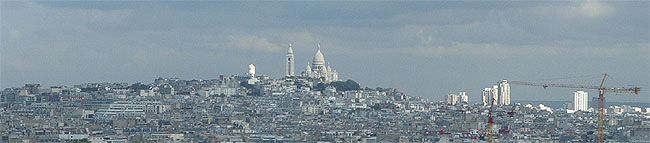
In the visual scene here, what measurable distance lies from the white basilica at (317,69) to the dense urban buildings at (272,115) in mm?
309

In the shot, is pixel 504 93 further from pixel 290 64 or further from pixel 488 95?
pixel 290 64

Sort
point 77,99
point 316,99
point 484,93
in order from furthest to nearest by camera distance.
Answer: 1. point 484,93
2. point 316,99
3. point 77,99

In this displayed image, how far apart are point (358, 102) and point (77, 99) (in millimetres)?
24865

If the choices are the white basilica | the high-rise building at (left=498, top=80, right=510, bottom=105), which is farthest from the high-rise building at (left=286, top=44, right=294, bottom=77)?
the high-rise building at (left=498, top=80, right=510, bottom=105)

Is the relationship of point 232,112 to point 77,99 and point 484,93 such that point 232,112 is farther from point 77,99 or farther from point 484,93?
point 484,93

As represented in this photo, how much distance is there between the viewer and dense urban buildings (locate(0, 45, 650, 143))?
289 ft

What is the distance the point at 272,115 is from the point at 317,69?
6044cm

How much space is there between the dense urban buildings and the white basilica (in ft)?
1.01

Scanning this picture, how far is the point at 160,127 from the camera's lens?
98.6m

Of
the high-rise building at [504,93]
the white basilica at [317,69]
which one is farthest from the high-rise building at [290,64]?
the high-rise building at [504,93]

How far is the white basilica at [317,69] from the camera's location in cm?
17450

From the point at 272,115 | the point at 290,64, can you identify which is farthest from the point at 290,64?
the point at 272,115

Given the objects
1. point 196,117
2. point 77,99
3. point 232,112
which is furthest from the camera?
point 77,99

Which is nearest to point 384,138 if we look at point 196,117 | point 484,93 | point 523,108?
point 196,117
